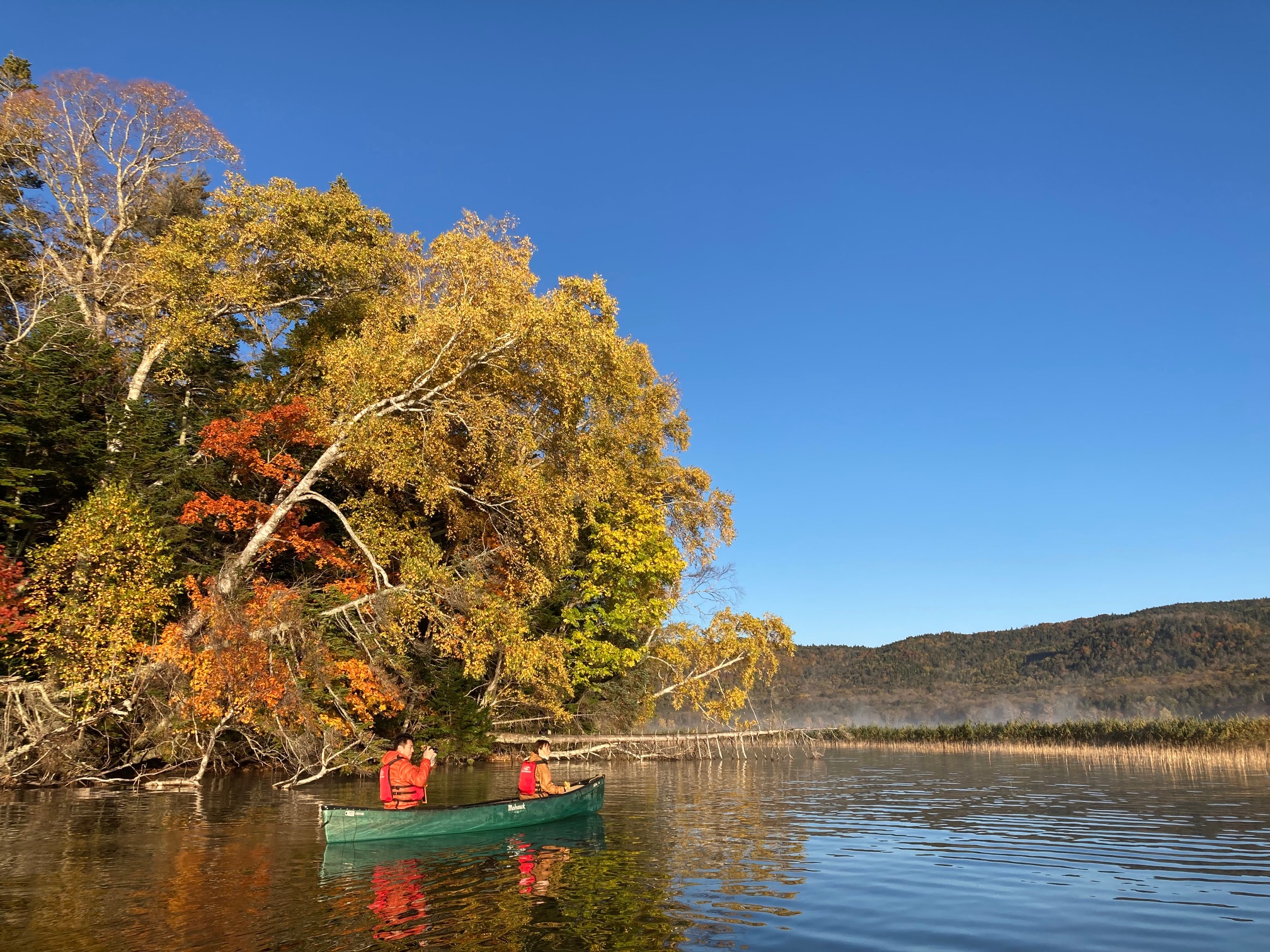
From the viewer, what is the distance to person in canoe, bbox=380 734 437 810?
1473 cm

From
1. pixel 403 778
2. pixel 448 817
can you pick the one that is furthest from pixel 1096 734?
pixel 403 778

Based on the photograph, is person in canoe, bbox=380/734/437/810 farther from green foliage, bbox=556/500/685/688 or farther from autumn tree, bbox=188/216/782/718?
green foliage, bbox=556/500/685/688

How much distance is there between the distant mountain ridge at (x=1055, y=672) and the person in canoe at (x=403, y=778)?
45.5m

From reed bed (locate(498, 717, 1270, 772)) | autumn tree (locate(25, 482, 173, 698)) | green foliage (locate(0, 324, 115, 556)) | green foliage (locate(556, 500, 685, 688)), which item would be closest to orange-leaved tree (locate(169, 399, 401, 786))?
autumn tree (locate(25, 482, 173, 698))

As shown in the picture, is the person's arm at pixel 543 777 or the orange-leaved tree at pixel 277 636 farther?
the orange-leaved tree at pixel 277 636

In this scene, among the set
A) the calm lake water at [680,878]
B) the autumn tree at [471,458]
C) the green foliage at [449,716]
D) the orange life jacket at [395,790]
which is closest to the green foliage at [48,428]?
the autumn tree at [471,458]

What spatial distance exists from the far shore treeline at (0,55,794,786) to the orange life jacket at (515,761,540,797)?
310 inches

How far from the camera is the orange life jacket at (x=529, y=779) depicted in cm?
1638

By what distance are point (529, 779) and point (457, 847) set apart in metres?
2.73

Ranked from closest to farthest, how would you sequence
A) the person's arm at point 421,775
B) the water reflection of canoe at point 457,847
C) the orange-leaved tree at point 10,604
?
the water reflection of canoe at point 457,847 < the person's arm at point 421,775 < the orange-leaved tree at point 10,604

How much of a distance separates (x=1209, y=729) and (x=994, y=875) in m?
26.2

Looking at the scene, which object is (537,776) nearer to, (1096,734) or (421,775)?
(421,775)

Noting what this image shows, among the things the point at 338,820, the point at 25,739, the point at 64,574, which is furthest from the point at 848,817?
the point at 25,739

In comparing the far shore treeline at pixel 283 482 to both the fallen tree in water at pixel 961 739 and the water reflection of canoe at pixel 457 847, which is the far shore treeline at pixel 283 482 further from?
the water reflection of canoe at pixel 457 847
